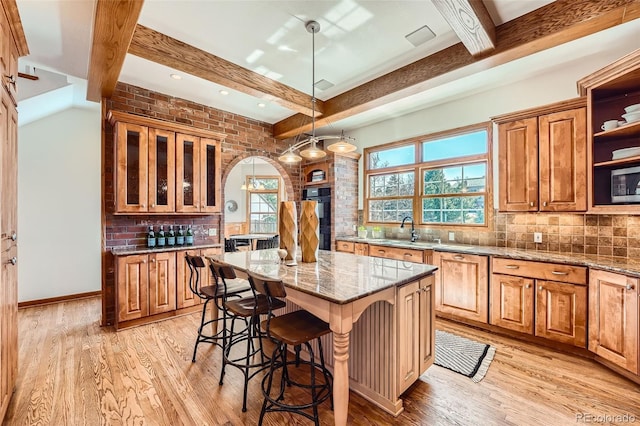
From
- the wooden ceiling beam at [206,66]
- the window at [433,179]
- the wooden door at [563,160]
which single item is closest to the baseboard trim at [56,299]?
the wooden ceiling beam at [206,66]

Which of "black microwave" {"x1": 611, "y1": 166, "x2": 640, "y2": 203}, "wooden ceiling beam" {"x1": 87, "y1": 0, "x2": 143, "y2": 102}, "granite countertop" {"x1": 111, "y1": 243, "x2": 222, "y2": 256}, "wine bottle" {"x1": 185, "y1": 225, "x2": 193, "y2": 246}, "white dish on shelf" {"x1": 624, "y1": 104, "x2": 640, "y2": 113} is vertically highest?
"wooden ceiling beam" {"x1": 87, "y1": 0, "x2": 143, "y2": 102}

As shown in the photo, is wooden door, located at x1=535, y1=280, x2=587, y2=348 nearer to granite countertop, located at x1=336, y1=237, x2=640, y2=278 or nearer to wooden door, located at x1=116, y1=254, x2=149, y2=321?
granite countertop, located at x1=336, y1=237, x2=640, y2=278

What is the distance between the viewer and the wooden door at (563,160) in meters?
2.77

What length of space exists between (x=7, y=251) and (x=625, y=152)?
4802 millimetres

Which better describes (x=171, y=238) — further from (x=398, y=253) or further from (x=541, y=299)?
(x=541, y=299)

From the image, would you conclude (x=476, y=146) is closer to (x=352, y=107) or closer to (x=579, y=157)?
(x=579, y=157)

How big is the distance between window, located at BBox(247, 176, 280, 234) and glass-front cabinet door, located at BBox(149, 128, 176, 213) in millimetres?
4830

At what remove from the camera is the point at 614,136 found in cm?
269

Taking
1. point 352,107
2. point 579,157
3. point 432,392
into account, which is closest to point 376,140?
point 352,107

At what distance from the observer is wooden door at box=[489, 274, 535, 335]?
287 cm

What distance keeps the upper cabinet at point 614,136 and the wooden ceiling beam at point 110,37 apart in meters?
3.75

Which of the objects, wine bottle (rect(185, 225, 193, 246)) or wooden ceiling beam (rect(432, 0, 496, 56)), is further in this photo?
wine bottle (rect(185, 225, 193, 246))

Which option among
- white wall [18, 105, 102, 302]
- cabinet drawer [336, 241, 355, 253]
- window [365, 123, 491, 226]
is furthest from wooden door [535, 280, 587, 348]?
white wall [18, 105, 102, 302]

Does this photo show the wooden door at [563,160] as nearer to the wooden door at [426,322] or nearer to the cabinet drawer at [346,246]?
the wooden door at [426,322]
